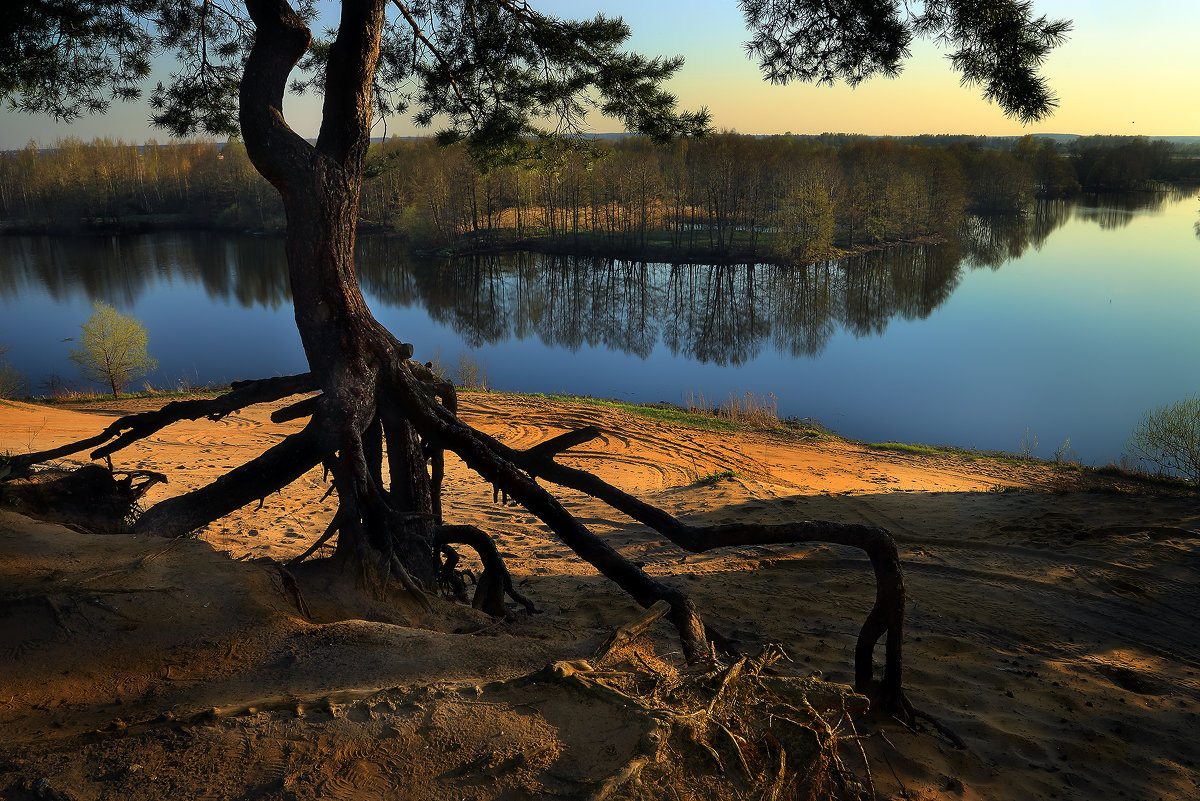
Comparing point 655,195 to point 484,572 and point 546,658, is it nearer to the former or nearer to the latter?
point 484,572

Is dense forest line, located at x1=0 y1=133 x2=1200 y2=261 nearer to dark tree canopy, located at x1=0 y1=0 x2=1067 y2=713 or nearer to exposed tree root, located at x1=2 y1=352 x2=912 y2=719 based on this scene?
dark tree canopy, located at x1=0 y1=0 x2=1067 y2=713

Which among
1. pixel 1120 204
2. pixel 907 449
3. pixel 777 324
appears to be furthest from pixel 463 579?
pixel 1120 204

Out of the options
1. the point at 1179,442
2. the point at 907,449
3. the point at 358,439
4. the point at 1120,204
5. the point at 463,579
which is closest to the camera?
the point at 358,439

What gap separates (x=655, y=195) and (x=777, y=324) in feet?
68.2

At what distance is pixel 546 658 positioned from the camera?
8.92 feet

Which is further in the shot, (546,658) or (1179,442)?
(1179,442)

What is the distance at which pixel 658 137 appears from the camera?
6746 millimetres

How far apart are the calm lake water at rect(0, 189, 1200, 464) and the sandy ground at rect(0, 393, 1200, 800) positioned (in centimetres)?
1185

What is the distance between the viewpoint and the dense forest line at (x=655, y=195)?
48594mm

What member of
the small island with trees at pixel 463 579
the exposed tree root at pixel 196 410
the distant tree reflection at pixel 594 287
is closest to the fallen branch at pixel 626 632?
the small island with trees at pixel 463 579

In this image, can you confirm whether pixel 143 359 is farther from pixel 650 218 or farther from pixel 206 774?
pixel 650 218

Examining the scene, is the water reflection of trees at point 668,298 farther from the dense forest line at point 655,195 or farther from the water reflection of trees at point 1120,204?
the water reflection of trees at point 1120,204

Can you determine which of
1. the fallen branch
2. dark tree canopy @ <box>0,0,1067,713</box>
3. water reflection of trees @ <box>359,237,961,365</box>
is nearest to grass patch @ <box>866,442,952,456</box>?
dark tree canopy @ <box>0,0,1067,713</box>

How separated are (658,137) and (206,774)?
6.27m
